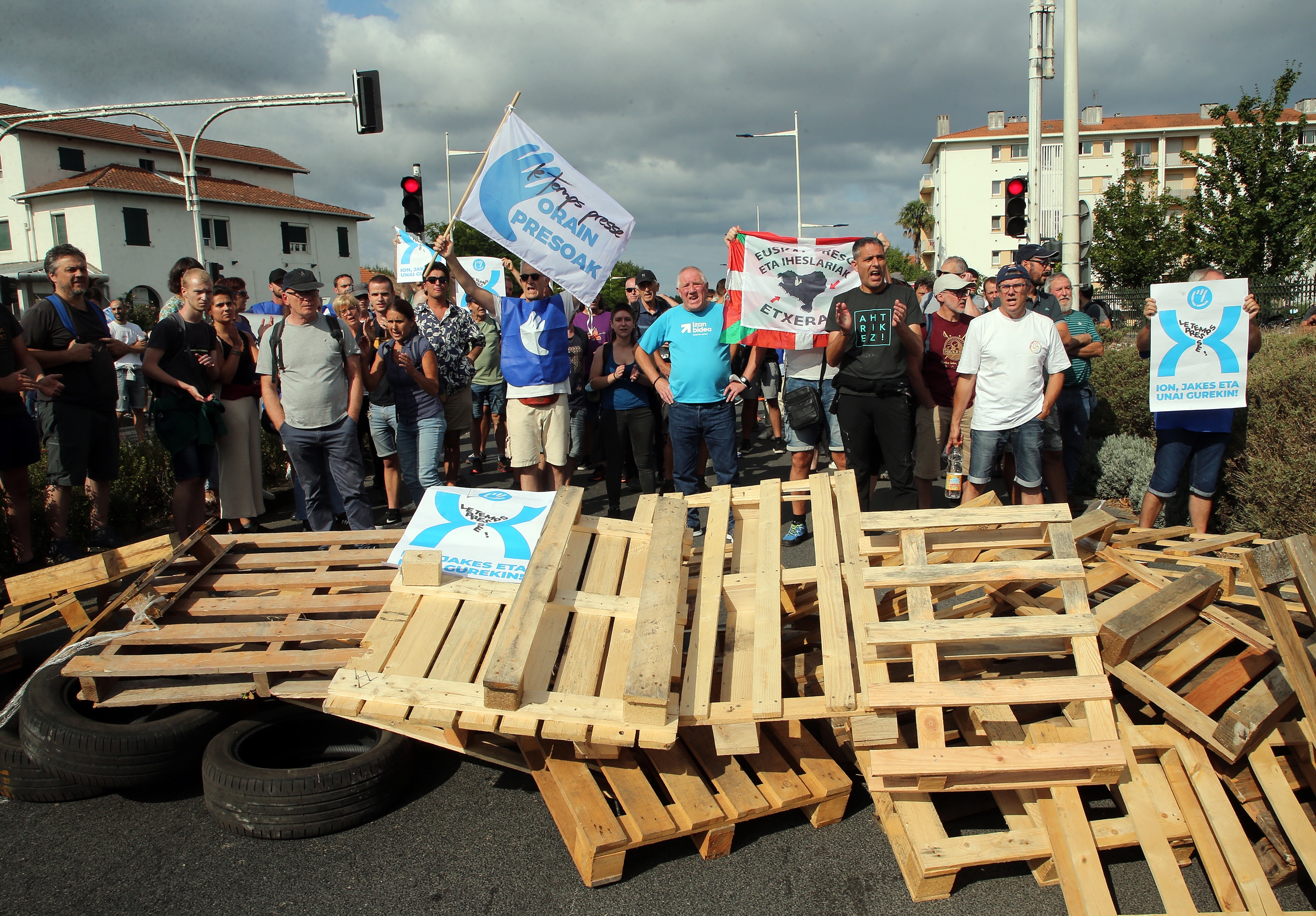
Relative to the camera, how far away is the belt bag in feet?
22.2

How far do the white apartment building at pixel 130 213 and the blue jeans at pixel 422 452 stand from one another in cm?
4115

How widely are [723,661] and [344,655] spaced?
164 centimetres

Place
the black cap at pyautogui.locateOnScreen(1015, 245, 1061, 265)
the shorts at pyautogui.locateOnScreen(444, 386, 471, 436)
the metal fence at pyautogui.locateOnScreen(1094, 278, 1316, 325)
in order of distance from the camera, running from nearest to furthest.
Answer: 1. the black cap at pyautogui.locateOnScreen(1015, 245, 1061, 265)
2. the shorts at pyautogui.locateOnScreen(444, 386, 471, 436)
3. the metal fence at pyautogui.locateOnScreen(1094, 278, 1316, 325)

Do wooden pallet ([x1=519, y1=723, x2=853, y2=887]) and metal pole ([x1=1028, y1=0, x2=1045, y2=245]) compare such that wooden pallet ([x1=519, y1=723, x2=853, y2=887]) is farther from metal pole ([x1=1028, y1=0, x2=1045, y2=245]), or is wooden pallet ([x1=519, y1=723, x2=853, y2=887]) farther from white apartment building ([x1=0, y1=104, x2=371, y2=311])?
white apartment building ([x1=0, y1=104, x2=371, y2=311])

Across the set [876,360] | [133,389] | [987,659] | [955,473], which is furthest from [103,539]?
[133,389]

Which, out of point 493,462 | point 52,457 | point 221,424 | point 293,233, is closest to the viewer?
point 52,457

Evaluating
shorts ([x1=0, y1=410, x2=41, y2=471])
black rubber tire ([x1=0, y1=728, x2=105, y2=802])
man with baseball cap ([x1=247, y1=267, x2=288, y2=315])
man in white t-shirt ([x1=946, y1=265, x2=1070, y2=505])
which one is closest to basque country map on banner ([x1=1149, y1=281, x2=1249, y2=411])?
man in white t-shirt ([x1=946, y1=265, x2=1070, y2=505])

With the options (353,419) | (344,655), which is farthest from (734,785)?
(353,419)

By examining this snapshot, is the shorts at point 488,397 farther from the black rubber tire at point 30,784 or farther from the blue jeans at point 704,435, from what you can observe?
the black rubber tire at point 30,784

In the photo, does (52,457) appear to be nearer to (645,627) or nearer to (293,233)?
(645,627)

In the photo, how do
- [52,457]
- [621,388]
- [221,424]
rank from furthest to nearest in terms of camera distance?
[621,388] → [221,424] → [52,457]

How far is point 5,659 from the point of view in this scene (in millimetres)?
4422

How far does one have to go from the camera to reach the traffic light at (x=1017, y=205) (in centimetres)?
1065

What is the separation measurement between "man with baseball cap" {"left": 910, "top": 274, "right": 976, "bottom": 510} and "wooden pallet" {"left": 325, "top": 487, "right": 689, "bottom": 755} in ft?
11.2
